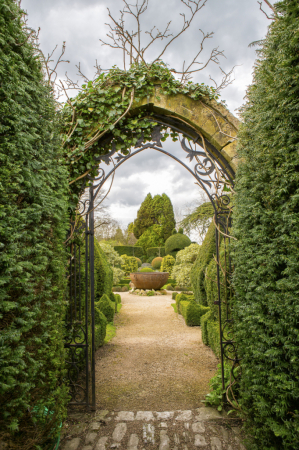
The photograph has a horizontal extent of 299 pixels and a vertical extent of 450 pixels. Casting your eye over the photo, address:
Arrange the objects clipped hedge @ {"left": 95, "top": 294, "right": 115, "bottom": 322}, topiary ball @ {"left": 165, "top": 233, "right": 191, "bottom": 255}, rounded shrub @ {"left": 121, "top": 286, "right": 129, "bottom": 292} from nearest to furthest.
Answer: clipped hedge @ {"left": 95, "top": 294, "right": 115, "bottom": 322} → rounded shrub @ {"left": 121, "top": 286, "right": 129, "bottom": 292} → topiary ball @ {"left": 165, "top": 233, "right": 191, "bottom": 255}

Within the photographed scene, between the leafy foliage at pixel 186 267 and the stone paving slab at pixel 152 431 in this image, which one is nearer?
the stone paving slab at pixel 152 431

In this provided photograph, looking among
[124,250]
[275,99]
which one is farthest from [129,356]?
[124,250]

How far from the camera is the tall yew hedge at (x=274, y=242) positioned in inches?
63.1

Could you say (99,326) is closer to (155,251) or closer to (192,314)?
(192,314)

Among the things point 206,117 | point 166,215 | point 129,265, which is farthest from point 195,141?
point 166,215

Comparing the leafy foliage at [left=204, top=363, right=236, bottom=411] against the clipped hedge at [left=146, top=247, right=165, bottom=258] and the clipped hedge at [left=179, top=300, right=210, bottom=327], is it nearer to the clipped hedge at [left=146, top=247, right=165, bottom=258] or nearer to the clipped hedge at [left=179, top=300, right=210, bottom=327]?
the clipped hedge at [left=179, top=300, right=210, bottom=327]

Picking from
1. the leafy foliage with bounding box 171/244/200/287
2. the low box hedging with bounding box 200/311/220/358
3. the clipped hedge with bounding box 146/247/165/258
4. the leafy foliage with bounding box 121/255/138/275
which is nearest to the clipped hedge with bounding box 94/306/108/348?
the low box hedging with bounding box 200/311/220/358

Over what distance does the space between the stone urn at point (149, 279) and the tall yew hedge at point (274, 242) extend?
10.6 meters

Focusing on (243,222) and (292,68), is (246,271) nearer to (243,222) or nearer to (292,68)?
(243,222)

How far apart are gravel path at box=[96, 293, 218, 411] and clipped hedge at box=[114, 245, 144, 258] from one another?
15.5 meters

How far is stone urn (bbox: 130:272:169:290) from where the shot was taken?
12.9 metres

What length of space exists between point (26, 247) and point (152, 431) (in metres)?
2.41

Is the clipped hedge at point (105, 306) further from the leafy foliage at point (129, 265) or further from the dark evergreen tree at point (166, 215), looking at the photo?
the dark evergreen tree at point (166, 215)

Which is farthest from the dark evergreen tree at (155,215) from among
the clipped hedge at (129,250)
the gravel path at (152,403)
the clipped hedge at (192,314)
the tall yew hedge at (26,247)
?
the tall yew hedge at (26,247)
